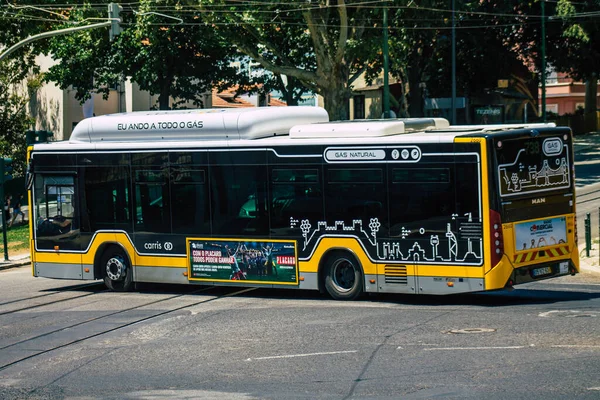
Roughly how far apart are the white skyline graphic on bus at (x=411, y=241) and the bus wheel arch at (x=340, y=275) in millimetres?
402

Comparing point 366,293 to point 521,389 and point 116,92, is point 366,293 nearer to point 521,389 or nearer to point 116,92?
point 521,389

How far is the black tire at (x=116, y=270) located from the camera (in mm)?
17938

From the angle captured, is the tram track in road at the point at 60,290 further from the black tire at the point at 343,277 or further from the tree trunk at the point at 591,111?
the tree trunk at the point at 591,111

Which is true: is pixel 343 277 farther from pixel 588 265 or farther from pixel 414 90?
pixel 414 90

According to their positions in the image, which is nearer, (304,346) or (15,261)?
(304,346)

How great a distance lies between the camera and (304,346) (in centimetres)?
1187

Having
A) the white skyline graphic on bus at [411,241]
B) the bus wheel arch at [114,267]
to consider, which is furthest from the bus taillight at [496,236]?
the bus wheel arch at [114,267]

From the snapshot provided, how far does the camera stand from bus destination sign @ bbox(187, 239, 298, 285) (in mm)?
16078

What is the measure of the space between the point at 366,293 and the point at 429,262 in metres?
1.91

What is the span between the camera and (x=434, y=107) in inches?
2099

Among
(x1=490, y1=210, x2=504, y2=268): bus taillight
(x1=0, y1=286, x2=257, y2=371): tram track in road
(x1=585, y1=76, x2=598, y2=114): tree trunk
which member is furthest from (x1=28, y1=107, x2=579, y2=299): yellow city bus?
(x1=585, y1=76, x2=598, y2=114): tree trunk

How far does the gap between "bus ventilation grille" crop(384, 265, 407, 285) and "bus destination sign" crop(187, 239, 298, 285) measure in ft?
5.47

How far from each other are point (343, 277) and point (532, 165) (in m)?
3.60

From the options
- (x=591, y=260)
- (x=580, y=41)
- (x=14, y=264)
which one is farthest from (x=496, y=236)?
(x=580, y=41)
